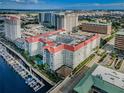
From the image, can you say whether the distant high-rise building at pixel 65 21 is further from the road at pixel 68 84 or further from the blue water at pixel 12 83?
the road at pixel 68 84

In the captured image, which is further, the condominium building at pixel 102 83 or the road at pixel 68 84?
the road at pixel 68 84

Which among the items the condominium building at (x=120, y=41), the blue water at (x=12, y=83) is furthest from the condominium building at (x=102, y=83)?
the condominium building at (x=120, y=41)

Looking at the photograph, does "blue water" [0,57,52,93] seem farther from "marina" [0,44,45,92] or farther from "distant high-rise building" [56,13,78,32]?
"distant high-rise building" [56,13,78,32]

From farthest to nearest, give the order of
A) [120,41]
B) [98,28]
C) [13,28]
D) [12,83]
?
[98,28] → [13,28] → [120,41] → [12,83]

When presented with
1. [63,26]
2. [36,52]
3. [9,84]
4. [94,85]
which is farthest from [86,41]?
[63,26]

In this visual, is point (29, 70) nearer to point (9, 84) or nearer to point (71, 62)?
point (9, 84)

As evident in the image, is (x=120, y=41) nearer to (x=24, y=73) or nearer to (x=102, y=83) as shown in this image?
(x=102, y=83)

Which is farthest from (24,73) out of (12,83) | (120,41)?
(120,41)
